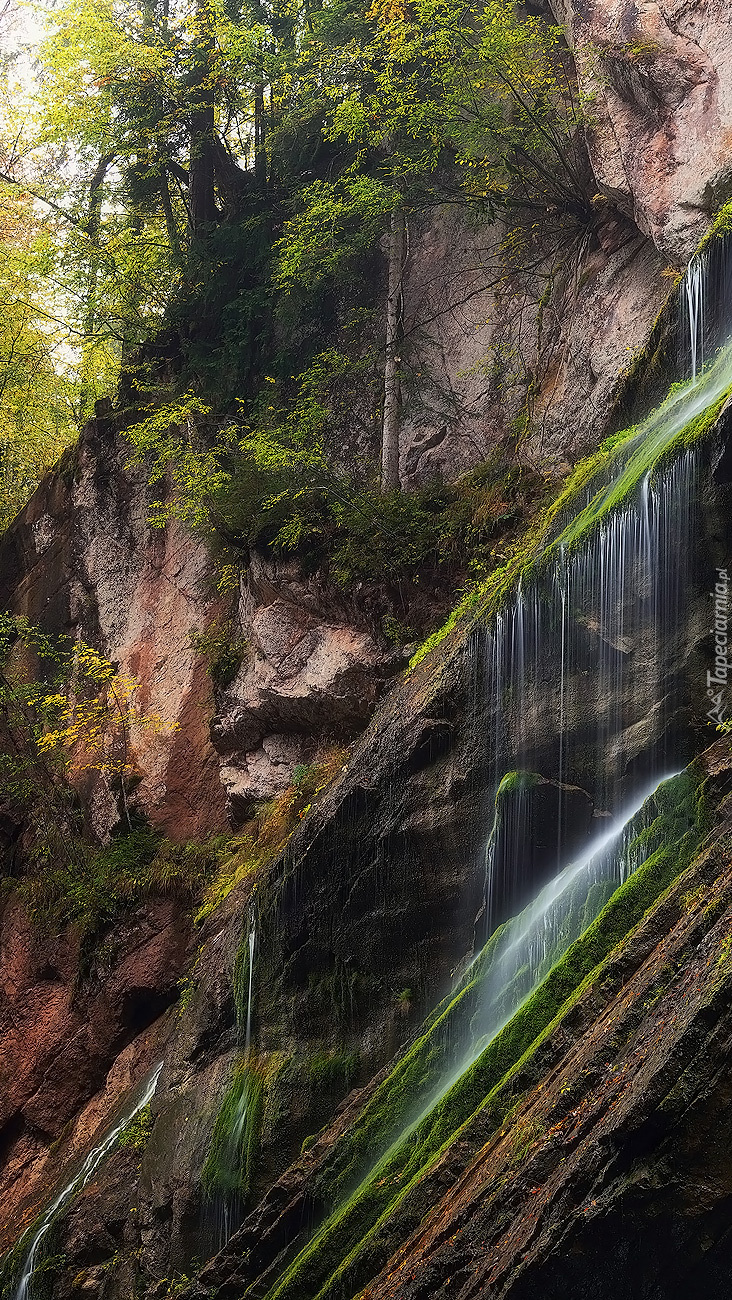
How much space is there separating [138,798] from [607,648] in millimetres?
11193

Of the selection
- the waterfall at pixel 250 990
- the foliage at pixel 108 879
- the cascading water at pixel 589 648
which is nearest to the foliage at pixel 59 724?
the foliage at pixel 108 879

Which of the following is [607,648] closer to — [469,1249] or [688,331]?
[688,331]

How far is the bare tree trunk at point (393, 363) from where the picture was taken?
645 inches

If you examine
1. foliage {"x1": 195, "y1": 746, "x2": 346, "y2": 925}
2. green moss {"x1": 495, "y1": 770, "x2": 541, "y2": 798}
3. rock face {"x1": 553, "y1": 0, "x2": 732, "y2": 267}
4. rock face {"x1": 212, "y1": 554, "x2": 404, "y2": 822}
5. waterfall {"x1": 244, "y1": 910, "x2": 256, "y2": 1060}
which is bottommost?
waterfall {"x1": 244, "y1": 910, "x2": 256, "y2": 1060}

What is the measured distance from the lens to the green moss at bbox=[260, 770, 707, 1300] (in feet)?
24.6

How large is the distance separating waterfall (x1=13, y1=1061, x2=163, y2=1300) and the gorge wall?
0.83ft

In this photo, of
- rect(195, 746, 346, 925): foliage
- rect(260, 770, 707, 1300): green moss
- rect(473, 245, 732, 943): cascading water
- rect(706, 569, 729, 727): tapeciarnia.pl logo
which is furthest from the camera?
rect(195, 746, 346, 925): foliage

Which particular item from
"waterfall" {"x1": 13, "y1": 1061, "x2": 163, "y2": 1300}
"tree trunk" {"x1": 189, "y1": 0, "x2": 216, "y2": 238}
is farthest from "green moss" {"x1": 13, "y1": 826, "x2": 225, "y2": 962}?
"tree trunk" {"x1": 189, "y1": 0, "x2": 216, "y2": 238}

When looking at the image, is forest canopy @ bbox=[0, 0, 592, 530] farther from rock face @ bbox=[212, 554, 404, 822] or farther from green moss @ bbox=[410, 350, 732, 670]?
green moss @ bbox=[410, 350, 732, 670]

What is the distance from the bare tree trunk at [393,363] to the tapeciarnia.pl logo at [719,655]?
7779 mm

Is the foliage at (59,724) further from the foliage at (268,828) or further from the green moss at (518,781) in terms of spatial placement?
the green moss at (518,781)

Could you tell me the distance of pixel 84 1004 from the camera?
1658cm

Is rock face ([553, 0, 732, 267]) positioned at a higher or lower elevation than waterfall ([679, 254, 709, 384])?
higher

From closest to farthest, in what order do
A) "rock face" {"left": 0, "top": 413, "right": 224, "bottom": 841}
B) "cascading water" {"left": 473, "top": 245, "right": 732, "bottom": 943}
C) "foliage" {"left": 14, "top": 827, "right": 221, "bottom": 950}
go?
"cascading water" {"left": 473, "top": 245, "right": 732, "bottom": 943} < "foliage" {"left": 14, "top": 827, "right": 221, "bottom": 950} < "rock face" {"left": 0, "top": 413, "right": 224, "bottom": 841}
